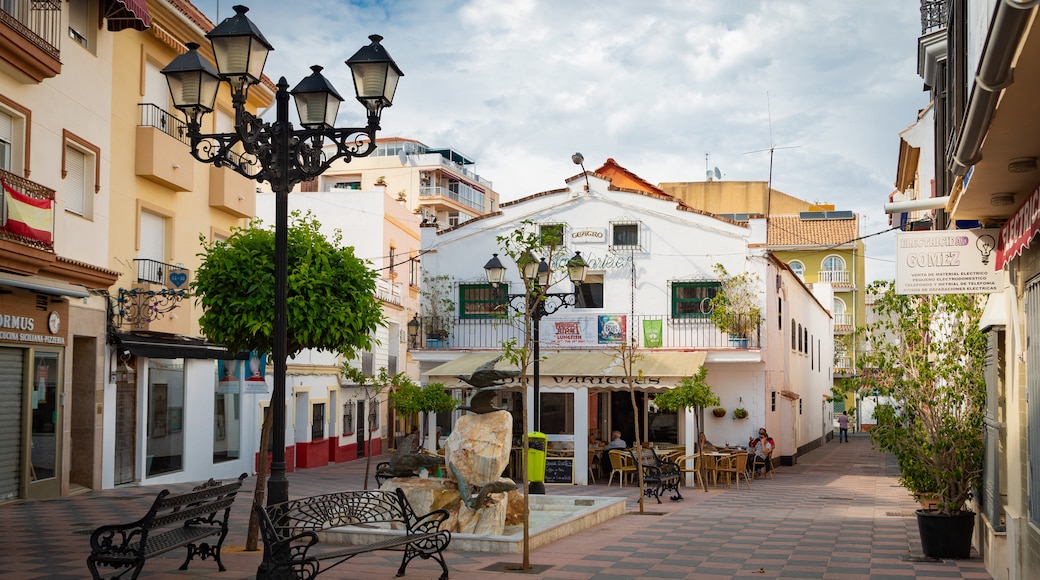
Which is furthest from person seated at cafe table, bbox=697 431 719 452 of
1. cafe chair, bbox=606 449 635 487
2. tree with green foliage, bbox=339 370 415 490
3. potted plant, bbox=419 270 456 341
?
potted plant, bbox=419 270 456 341

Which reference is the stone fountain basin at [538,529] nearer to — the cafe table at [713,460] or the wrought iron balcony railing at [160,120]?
the cafe table at [713,460]

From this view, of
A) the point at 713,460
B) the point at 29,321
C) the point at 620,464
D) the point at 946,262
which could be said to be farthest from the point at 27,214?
the point at 713,460

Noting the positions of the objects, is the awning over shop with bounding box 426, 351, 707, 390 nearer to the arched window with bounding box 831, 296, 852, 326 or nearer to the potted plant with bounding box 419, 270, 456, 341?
the potted plant with bounding box 419, 270, 456, 341

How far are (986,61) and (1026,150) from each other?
2067 mm

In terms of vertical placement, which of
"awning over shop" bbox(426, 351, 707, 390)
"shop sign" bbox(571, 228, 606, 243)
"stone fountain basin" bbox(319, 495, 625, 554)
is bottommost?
"stone fountain basin" bbox(319, 495, 625, 554)

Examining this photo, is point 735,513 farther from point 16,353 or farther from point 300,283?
A: point 16,353

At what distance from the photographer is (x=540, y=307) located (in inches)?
746

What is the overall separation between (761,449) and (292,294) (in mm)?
16918

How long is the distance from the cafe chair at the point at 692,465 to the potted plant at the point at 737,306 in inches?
136

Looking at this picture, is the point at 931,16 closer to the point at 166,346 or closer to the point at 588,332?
the point at 588,332

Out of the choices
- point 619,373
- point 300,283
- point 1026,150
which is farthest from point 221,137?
point 619,373

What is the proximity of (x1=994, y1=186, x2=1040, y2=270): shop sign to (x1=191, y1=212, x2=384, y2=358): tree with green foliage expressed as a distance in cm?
640

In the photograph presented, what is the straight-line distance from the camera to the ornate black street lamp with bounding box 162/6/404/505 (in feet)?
29.9

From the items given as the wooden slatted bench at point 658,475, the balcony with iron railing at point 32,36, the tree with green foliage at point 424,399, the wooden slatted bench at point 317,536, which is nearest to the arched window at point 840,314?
the tree with green foliage at point 424,399
